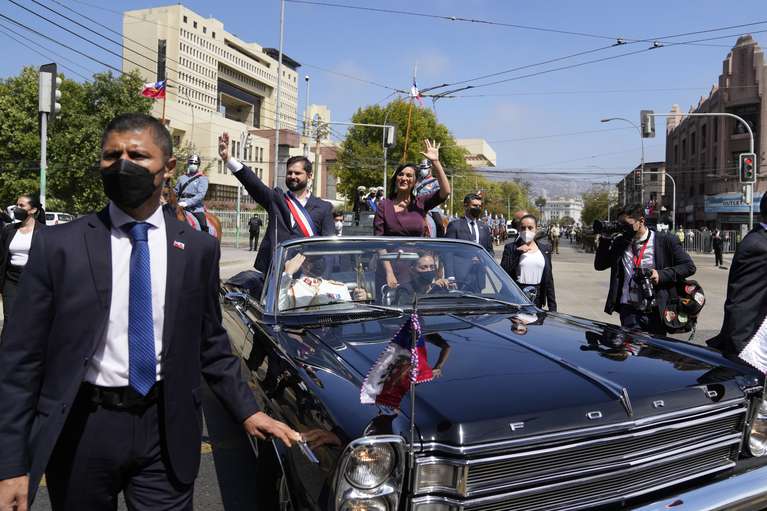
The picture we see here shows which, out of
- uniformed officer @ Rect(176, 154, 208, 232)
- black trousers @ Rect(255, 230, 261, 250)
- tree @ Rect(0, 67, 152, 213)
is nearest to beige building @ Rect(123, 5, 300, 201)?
tree @ Rect(0, 67, 152, 213)

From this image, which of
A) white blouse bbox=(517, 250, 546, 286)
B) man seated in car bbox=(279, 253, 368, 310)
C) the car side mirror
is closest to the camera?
man seated in car bbox=(279, 253, 368, 310)

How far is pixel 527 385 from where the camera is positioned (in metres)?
2.38

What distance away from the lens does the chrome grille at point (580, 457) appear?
2.09 m

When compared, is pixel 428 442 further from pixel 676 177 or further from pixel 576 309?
pixel 676 177

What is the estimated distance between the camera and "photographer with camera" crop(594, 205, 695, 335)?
16.9 ft

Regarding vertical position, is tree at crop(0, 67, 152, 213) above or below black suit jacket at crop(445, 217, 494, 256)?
above

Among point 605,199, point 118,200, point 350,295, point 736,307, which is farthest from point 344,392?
point 605,199

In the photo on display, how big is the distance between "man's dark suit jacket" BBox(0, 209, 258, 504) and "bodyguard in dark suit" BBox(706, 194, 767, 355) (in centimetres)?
299

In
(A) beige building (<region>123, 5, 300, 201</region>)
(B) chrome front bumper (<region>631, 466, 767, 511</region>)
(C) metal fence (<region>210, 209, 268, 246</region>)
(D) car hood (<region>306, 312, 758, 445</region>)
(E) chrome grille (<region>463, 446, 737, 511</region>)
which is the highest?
(A) beige building (<region>123, 5, 300, 201</region>)

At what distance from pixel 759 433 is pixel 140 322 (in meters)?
2.66

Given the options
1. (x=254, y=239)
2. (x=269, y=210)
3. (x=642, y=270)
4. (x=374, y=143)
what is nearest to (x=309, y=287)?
(x=269, y=210)

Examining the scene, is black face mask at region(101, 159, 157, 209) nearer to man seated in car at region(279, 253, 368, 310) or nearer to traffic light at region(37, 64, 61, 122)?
man seated in car at region(279, 253, 368, 310)

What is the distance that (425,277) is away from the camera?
3.89 metres

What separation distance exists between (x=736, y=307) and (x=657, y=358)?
43.5 inches
